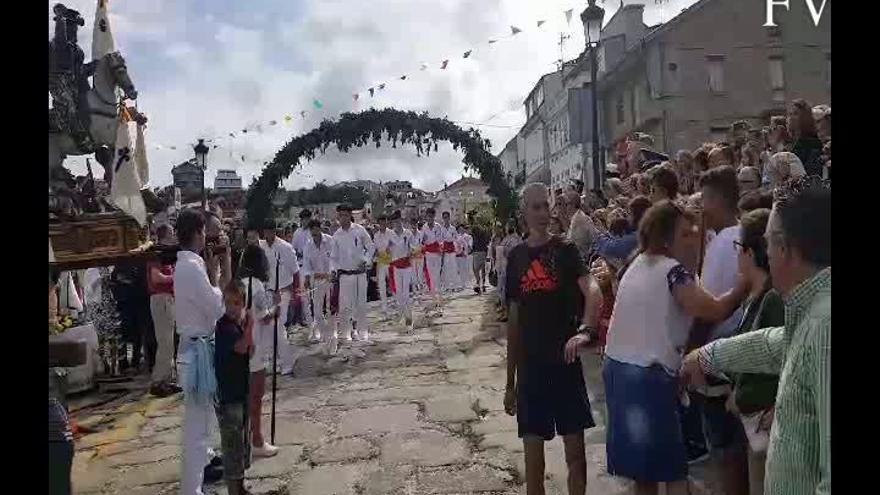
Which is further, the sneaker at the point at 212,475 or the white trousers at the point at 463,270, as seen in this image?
the white trousers at the point at 463,270

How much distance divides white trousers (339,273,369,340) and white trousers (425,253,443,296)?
5.51 metres

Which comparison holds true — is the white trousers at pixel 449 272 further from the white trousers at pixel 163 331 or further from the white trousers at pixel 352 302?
the white trousers at pixel 163 331

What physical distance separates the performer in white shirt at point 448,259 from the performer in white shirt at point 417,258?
636 mm

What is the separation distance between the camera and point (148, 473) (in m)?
5.83

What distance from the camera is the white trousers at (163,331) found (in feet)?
28.3

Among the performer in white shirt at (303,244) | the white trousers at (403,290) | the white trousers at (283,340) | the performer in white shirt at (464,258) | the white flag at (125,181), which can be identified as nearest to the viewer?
the white trousers at (283,340)

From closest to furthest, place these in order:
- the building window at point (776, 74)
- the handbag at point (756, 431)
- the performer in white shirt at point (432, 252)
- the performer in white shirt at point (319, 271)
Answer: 1. the handbag at point (756, 431)
2. the performer in white shirt at point (319, 271)
3. the performer in white shirt at point (432, 252)
4. the building window at point (776, 74)

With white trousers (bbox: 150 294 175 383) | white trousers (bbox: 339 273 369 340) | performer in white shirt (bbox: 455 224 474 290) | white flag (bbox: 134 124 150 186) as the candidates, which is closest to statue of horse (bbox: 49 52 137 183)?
white flag (bbox: 134 124 150 186)

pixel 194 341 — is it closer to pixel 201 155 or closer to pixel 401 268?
pixel 401 268

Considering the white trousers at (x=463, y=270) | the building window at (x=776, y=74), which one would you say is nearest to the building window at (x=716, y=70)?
the building window at (x=776, y=74)

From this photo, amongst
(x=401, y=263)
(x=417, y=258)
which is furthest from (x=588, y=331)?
(x=417, y=258)

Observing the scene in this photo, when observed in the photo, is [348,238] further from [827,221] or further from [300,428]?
[827,221]
